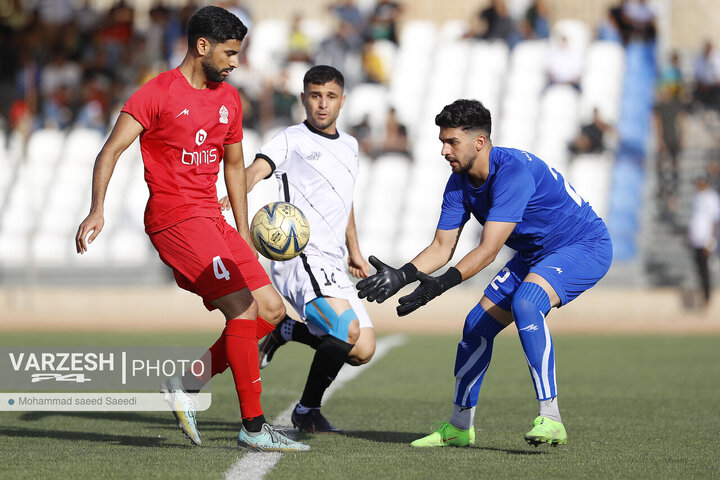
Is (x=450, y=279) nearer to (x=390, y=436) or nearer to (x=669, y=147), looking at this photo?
(x=390, y=436)

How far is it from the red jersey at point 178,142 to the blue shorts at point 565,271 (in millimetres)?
1839

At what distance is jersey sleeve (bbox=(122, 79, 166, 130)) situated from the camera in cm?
567

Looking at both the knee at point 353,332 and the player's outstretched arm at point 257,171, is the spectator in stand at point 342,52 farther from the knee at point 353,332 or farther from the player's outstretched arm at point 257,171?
the knee at point 353,332

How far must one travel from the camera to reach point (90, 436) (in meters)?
6.54

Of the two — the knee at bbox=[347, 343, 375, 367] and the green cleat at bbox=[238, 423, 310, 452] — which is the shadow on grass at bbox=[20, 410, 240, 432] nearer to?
the knee at bbox=[347, 343, 375, 367]

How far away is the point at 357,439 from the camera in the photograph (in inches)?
252

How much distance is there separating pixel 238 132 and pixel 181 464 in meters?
2.06

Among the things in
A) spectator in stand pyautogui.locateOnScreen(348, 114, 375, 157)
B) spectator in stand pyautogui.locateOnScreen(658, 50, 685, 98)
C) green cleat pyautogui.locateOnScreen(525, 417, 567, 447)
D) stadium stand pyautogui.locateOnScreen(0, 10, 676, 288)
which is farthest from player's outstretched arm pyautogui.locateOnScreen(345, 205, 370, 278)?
spectator in stand pyautogui.locateOnScreen(658, 50, 685, 98)

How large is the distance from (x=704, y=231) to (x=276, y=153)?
37.1 ft

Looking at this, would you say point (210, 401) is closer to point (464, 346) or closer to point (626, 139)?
point (464, 346)


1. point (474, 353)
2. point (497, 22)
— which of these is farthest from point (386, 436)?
point (497, 22)

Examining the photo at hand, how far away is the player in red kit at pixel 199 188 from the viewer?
18.9 feet

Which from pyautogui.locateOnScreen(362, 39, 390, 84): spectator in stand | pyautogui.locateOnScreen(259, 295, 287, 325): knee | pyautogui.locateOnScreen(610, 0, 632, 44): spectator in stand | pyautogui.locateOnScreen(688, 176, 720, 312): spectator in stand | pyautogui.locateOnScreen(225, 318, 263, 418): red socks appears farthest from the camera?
pyautogui.locateOnScreen(362, 39, 390, 84): spectator in stand

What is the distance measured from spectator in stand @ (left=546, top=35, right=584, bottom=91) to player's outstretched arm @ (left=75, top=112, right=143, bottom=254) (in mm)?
15328
